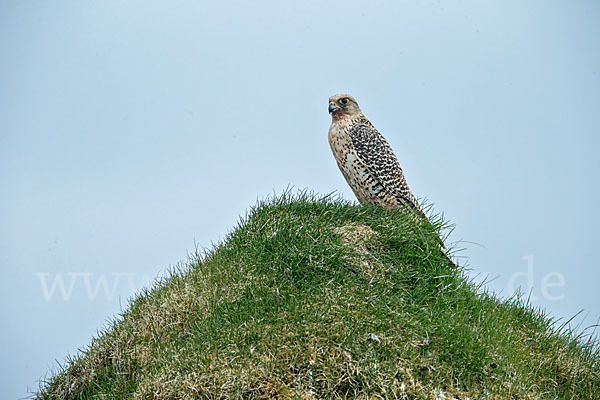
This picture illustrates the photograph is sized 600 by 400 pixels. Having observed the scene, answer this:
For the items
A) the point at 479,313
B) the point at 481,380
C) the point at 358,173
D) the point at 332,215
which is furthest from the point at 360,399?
the point at 358,173

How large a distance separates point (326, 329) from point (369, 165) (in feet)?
10.2

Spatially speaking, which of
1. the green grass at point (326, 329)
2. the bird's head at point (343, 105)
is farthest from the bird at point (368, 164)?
the green grass at point (326, 329)

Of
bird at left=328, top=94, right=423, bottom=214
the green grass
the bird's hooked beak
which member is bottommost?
the green grass

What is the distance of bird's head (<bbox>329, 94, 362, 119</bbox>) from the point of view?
29.8 ft

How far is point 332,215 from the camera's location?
317 inches

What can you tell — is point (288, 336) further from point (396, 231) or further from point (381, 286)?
point (396, 231)

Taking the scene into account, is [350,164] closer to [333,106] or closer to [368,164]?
[368,164]

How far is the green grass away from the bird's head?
4.96ft

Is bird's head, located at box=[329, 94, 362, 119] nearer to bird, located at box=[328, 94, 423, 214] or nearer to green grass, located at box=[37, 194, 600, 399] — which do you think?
bird, located at box=[328, 94, 423, 214]

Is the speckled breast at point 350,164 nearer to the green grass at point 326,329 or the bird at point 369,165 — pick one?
the bird at point 369,165

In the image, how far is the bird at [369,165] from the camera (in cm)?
872

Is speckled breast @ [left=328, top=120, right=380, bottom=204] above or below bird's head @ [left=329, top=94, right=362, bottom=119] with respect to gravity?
below

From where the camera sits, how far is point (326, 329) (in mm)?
6293

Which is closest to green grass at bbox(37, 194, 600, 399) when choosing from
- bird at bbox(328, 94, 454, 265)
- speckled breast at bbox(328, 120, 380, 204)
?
bird at bbox(328, 94, 454, 265)
